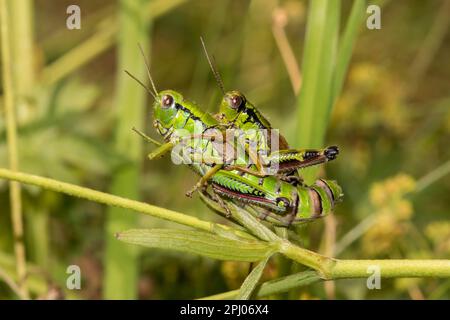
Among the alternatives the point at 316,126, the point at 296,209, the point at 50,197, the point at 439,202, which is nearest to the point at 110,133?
the point at 50,197

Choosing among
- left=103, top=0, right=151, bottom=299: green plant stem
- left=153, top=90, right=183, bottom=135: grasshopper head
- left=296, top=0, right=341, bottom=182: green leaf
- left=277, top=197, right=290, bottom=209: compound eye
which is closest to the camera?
left=277, top=197, right=290, bottom=209: compound eye

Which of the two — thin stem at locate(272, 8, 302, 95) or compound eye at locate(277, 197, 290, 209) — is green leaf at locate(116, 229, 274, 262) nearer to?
compound eye at locate(277, 197, 290, 209)

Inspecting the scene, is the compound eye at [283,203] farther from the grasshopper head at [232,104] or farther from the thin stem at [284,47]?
the thin stem at [284,47]

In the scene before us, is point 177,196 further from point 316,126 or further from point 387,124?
point 316,126

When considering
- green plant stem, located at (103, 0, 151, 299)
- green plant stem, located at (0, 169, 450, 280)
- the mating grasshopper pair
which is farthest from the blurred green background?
green plant stem, located at (0, 169, 450, 280)

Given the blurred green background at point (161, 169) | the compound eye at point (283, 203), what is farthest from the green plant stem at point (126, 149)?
the compound eye at point (283, 203)
